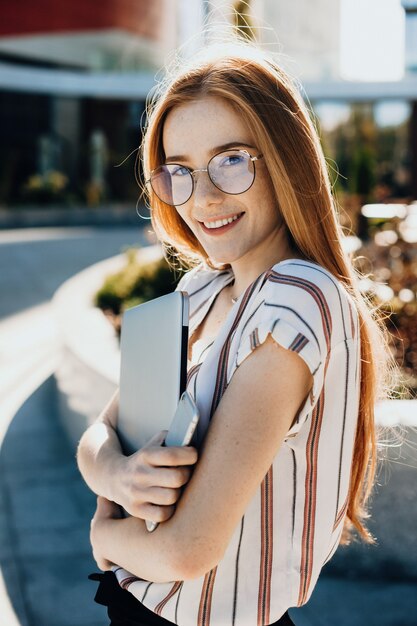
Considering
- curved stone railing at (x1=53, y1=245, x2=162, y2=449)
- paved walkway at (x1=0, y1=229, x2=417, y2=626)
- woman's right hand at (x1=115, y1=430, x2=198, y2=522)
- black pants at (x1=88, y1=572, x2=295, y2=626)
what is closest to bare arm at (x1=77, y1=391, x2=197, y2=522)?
woman's right hand at (x1=115, y1=430, x2=198, y2=522)

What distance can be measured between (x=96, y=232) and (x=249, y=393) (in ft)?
59.7

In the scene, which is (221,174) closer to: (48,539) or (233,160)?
(233,160)

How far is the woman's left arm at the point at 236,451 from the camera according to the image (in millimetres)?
1146

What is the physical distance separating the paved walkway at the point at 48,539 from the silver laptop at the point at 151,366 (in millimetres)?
1896

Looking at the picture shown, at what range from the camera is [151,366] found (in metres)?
1.38

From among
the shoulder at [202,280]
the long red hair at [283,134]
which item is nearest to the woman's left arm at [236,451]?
the long red hair at [283,134]

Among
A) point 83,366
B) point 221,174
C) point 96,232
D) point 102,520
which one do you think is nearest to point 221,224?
point 221,174

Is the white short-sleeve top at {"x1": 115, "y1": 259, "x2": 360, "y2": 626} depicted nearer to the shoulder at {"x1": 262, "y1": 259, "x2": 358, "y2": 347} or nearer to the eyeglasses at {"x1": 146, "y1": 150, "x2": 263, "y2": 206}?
the shoulder at {"x1": 262, "y1": 259, "x2": 358, "y2": 347}

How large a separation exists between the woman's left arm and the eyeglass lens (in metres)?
0.33

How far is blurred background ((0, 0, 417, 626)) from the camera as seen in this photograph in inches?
124

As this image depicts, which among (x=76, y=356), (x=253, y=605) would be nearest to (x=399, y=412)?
(x=253, y=605)

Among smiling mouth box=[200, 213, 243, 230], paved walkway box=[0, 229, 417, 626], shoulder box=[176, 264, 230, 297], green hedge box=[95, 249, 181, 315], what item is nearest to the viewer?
smiling mouth box=[200, 213, 243, 230]

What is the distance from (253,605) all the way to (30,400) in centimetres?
494

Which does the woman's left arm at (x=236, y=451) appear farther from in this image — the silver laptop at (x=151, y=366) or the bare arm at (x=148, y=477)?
the silver laptop at (x=151, y=366)
